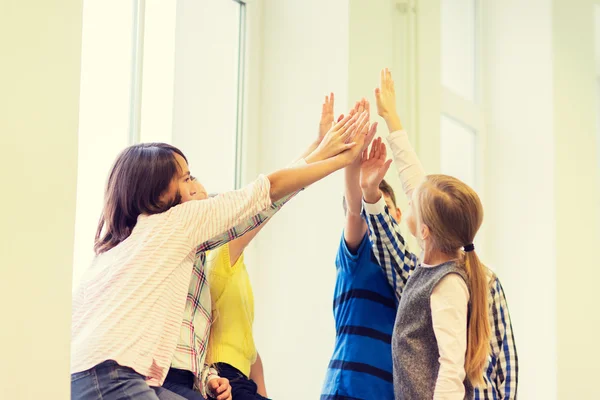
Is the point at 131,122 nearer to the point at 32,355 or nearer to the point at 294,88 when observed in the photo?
the point at 294,88

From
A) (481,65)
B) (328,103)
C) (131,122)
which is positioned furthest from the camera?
(481,65)

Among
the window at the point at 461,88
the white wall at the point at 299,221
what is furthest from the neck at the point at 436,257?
the window at the point at 461,88

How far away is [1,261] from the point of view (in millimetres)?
1156

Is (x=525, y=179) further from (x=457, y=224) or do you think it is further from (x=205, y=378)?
(x=205, y=378)

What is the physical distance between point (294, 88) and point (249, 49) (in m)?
0.23

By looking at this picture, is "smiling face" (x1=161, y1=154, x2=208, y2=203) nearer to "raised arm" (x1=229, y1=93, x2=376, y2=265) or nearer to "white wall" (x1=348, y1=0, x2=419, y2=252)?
"raised arm" (x1=229, y1=93, x2=376, y2=265)

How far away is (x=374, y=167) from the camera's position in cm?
196

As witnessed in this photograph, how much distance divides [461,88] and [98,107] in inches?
94.1

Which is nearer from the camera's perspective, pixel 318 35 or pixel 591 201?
pixel 318 35

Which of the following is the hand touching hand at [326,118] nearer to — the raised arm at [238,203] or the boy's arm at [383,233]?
the boy's arm at [383,233]

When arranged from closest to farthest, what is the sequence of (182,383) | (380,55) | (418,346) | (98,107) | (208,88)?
(182,383) → (418,346) → (98,107) → (208,88) → (380,55)

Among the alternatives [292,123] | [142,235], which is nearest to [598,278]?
[292,123]

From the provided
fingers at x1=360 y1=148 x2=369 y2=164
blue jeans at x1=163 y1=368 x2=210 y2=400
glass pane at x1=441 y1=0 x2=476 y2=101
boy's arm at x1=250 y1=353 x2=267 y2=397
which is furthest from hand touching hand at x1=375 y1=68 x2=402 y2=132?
glass pane at x1=441 y1=0 x2=476 y2=101

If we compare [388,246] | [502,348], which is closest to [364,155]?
[388,246]
